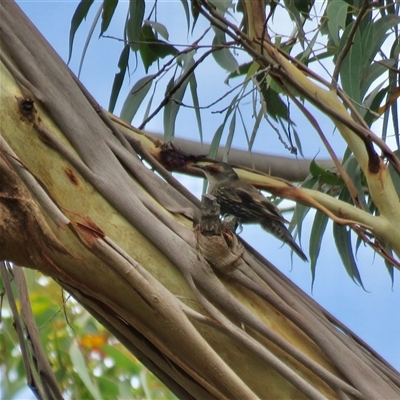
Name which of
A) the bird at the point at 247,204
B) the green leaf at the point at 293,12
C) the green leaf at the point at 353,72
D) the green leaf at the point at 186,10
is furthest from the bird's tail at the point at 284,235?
the green leaf at the point at 186,10

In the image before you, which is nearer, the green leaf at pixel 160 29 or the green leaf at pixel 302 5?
the green leaf at pixel 160 29

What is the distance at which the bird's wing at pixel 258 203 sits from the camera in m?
2.24

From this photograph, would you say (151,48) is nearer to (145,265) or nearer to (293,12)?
(293,12)

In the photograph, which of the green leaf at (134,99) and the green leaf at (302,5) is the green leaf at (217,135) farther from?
the green leaf at (302,5)

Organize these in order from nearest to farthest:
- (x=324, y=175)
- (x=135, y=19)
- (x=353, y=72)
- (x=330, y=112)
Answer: (x=330, y=112)
(x=353, y=72)
(x=324, y=175)
(x=135, y=19)

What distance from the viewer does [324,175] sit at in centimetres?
209

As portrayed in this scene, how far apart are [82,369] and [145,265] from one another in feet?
3.07

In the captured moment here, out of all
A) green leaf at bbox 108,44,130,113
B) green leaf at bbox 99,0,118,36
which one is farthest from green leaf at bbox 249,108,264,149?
green leaf at bbox 99,0,118,36

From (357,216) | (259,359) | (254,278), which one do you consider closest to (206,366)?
(259,359)

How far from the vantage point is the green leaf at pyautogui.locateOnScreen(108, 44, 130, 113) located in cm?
220

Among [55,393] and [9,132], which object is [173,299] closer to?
[9,132]

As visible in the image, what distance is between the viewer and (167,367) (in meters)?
1.25

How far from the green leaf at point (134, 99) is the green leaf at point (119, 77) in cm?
4

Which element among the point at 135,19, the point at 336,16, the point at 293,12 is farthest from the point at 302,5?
the point at 135,19
